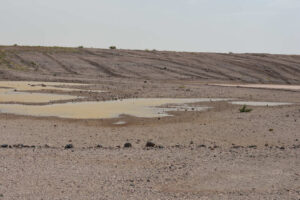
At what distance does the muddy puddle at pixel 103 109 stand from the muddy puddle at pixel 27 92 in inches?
79.6

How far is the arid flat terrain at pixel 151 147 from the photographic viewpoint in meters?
10.3

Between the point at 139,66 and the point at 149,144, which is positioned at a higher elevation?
the point at 139,66

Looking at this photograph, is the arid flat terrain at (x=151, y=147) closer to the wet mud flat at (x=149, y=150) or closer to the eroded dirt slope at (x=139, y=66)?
the wet mud flat at (x=149, y=150)

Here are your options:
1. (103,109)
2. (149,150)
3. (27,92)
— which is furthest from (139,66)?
(149,150)

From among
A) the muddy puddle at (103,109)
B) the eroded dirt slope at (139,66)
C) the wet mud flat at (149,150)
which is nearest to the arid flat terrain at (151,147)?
the wet mud flat at (149,150)

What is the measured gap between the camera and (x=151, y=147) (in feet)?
48.4

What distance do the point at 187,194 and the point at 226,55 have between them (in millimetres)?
55830

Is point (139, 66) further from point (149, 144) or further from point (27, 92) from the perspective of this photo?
point (149, 144)

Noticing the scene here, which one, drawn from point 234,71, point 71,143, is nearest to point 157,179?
point 71,143

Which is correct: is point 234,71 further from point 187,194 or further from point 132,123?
point 187,194

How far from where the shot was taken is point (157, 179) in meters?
11.0

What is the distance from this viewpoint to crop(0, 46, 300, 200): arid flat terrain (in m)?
10.3

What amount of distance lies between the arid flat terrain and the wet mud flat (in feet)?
0.08

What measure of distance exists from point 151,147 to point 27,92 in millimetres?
17194
